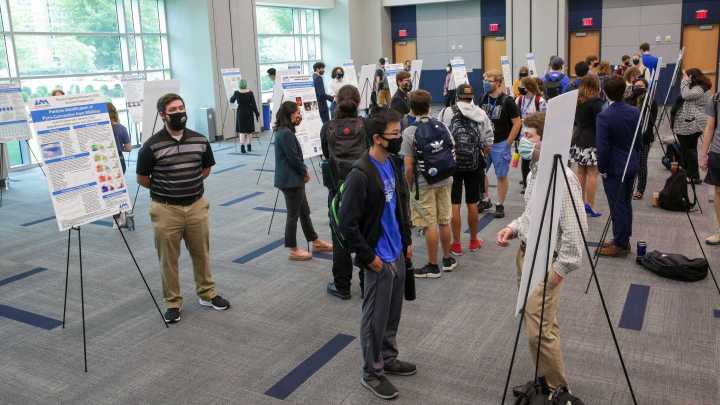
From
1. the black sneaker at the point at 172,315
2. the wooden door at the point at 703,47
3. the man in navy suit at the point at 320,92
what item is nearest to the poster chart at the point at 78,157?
the black sneaker at the point at 172,315

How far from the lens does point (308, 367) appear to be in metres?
3.81

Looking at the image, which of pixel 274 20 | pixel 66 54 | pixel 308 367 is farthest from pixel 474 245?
pixel 274 20

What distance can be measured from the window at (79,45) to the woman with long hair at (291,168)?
629 centimetres

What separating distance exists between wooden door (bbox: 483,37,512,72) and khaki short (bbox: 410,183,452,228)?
14257 millimetres

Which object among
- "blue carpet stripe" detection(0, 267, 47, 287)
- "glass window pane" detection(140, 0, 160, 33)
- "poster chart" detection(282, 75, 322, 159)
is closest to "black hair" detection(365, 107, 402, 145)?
"poster chart" detection(282, 75, 322, 159)

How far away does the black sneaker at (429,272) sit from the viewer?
517cm

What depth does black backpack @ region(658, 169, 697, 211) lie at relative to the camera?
6.73 metres

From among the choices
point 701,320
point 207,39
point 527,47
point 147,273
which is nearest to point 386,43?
point 527,47

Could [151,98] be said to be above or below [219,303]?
above

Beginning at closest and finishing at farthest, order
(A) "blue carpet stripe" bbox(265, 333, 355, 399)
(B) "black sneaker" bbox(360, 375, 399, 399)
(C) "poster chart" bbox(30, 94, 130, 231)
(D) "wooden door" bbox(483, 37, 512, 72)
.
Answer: (B) "black sneaker" bbox(360, 375, 399, 399) → (A) "blue carpet stripe" bbox(265, 333, 355, 399) → (C) "poster chart" bbox(30, 94, 130, 231) → (D) "wooden door" bbox(483, 37, 512, 72)

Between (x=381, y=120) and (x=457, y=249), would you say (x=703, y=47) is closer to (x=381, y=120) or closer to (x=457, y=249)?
(x=457, y=249)

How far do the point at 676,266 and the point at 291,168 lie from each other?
3199 millimetres

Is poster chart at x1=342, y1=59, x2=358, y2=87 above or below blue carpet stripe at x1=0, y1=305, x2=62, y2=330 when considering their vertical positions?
above

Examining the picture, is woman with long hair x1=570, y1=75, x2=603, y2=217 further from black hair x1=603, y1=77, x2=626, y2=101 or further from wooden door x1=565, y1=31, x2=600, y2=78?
wooden door x1=565, y1=31, x2=600, y2=78
